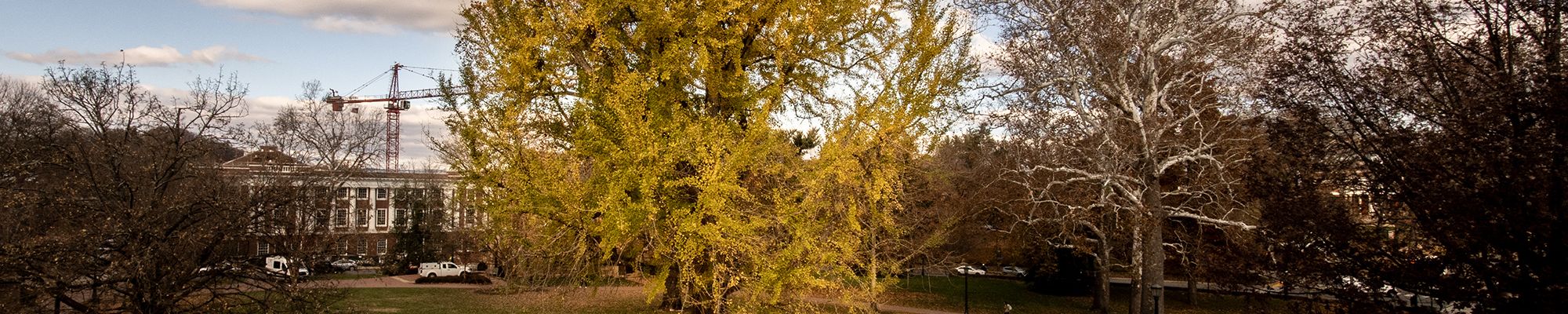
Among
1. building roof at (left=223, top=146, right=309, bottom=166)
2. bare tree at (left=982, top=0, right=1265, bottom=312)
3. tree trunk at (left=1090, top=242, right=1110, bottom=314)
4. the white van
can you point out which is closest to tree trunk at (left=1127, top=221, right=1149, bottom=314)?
bare tree at (left=982, top=0, right=1265, bottom=312)

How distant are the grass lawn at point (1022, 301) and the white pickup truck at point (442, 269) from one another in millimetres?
21047

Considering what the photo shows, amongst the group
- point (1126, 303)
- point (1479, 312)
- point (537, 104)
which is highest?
point (537, 104)

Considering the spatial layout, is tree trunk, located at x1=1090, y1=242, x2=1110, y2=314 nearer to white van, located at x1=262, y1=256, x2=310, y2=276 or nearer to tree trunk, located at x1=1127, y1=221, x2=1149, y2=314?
tree trunk, located at x1=1127, y1=221, x2=1149, y2=314

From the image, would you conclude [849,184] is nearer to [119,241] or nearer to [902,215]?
[119,241]

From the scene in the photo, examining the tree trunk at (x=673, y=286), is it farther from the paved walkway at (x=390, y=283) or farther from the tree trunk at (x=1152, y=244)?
the paved walkway at (x=390, y=283)

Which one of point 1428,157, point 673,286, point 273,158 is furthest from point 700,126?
point 273,158

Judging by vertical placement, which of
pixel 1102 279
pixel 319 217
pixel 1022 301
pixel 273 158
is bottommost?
pixel 1022 301

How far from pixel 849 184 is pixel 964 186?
17.8 m

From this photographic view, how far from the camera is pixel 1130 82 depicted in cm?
1733

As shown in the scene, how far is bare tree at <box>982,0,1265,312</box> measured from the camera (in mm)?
14734

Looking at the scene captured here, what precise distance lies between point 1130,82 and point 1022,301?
14.8 metres

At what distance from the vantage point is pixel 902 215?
82.5 ft

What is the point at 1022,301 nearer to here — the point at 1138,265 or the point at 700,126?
the point at 1138,265

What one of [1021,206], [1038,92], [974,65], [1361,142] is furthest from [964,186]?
[1361,142]
